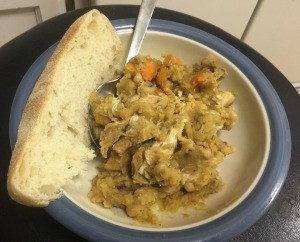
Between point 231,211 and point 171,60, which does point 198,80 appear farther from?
point 231,211

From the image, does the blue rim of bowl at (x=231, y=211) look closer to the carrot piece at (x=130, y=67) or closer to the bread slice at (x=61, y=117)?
the bread slice at (x=61, y=117)

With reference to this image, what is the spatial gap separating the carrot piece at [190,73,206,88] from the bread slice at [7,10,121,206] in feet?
0.75

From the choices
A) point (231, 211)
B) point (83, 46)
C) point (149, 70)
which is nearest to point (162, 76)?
point (149, 70)

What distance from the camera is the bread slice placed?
66 centimetres

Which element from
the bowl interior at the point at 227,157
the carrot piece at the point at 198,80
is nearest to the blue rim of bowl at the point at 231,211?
the bowl interior at the point at 227,157

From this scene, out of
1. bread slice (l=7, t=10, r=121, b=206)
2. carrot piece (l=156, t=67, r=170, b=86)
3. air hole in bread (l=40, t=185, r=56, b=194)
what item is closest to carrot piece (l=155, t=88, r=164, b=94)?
→ carrot piece (l=156, t=67, r=170, b=86)

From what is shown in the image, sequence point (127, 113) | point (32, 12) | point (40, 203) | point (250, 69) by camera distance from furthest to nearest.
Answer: point (32, 12) → point (250, 69) → point (127, 113) → point (40, 203)

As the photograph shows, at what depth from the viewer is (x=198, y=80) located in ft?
2.84

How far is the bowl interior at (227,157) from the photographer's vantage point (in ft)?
2.36

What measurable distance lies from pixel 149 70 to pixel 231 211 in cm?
40

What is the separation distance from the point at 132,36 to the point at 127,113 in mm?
293

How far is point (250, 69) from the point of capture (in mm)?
912

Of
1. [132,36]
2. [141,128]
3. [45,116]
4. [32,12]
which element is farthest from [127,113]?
[32,12]

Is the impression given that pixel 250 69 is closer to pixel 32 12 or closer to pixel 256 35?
pixel 256 35
